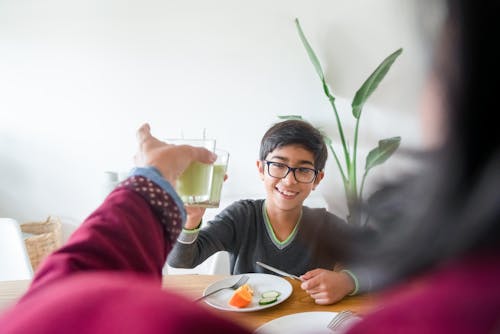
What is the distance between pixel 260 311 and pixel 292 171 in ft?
1.91

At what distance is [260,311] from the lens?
92cm

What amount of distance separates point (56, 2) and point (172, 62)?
75cm

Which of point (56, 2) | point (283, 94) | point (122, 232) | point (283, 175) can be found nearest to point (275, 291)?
point (283, 175)

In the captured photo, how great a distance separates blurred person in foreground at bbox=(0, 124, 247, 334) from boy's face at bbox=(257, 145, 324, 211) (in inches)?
28.0

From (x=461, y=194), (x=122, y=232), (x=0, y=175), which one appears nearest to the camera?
(x=461, y=194)

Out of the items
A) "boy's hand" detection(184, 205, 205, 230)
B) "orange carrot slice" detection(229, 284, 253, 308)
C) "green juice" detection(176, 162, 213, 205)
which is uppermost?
"green juice" detection(176, 162, 213, 205)

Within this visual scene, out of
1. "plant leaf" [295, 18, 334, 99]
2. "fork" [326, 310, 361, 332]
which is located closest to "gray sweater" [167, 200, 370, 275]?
"fork" [326, 310, 361, 332]

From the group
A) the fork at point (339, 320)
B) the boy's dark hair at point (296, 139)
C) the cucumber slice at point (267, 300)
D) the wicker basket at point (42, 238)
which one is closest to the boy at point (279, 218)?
the boy's dark hair at point (296, 139)

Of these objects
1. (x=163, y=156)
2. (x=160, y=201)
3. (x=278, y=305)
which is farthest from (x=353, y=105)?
(x=160, y=201)

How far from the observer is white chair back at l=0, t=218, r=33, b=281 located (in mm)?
1363

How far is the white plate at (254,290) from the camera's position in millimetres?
926

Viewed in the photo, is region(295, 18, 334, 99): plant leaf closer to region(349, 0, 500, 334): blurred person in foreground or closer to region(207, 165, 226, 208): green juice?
region(207, 165, 226, 208): green juice

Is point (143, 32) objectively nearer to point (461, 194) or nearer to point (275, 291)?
point (275, 291)

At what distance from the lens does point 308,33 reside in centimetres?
218
